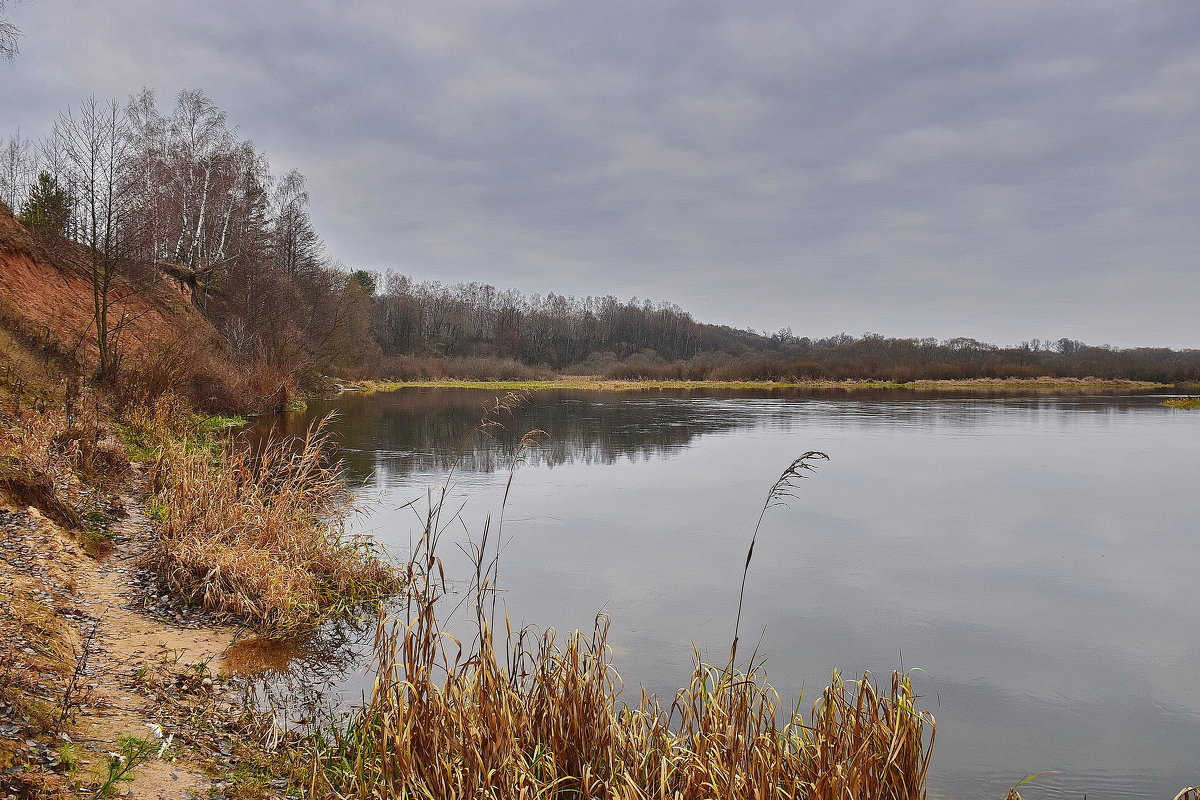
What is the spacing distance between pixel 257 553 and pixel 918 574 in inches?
286

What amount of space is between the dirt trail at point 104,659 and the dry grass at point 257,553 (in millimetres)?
304

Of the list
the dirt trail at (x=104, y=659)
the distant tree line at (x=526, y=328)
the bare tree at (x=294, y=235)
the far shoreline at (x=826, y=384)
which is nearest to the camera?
the dirt trail at (x=104, y=659)

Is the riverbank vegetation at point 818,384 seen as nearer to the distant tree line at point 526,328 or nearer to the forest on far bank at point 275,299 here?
the forest on far bank at point 275,299

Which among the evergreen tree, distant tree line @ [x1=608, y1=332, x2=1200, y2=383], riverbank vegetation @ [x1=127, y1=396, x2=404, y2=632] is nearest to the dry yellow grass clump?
riverbank vegetation @ [x1=127, y1=396, x2=404, y2=632]

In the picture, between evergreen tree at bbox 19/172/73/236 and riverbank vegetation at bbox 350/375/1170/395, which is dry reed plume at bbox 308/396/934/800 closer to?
evergreen tree at bbox 19/172/73/236

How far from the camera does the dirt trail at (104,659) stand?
3350 millimetres

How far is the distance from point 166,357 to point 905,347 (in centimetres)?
8418

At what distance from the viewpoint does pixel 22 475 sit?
6.47 m

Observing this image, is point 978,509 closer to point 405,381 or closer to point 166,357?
point 166,357

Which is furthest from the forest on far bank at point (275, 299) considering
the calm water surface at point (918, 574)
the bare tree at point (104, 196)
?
the calm water surface at point (918, 574)

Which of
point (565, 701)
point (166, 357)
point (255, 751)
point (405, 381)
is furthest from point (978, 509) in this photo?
point (405, 381)

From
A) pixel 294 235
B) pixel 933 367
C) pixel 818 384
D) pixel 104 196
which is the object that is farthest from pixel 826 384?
pixel 104 196

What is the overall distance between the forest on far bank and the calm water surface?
26.0ft

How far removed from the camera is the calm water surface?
509cm
